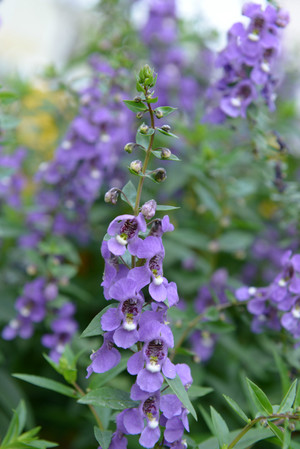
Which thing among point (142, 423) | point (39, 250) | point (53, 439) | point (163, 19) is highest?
point (163, 19)

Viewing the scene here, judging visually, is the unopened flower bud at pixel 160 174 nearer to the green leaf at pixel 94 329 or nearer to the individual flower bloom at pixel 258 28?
the green leaf at pixel 94 329

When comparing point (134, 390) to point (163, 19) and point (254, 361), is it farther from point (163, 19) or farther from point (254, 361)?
point (163, 19)

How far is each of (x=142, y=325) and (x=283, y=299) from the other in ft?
1.56

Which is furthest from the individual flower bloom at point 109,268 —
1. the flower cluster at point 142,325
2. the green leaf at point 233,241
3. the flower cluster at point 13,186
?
the flower cluster at point 13,186

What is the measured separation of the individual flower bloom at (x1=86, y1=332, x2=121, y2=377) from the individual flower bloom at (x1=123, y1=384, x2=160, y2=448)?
6 cm

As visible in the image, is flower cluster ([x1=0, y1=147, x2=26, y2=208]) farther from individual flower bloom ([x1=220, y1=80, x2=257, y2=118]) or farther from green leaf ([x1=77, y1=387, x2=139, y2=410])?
green leaf ([x1=77, y1=387, x2=139, y2=410])

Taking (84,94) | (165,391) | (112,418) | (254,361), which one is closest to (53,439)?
(254,361)

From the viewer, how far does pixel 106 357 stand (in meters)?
0.87

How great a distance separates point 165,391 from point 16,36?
5.23m

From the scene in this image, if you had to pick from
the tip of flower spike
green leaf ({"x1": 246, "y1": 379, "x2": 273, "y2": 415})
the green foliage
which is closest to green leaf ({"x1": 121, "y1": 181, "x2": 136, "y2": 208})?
Answer: the tip of flower spike

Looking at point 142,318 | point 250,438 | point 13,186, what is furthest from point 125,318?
point 13,186

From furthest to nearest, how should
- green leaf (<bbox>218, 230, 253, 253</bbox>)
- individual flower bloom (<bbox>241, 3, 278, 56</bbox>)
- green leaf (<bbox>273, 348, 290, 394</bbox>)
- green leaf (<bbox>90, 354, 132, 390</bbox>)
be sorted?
1. green leaf (<bbox>218, 230, 253, 253</bbox>)
2. individual flower bloom (<bbox>241, 3, 278, 56</bbox>)
3. green leaf (<bbox>273, 348, 290, 394</bbox>)
4. green leaf (<bbox>90, 354, 132, 390</bbox>)

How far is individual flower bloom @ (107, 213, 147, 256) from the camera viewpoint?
2.68 ft

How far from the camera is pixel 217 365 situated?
1866 mm
